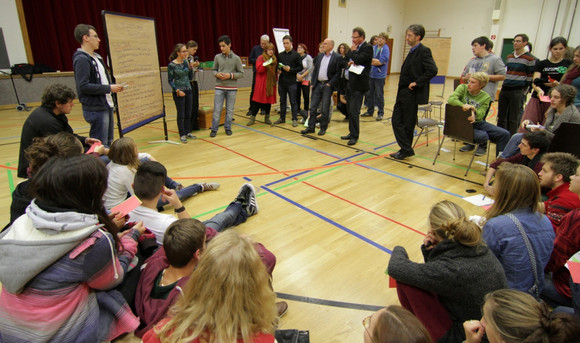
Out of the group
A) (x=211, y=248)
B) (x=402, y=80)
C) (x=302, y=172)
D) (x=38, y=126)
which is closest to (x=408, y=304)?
(x=211, y=248)

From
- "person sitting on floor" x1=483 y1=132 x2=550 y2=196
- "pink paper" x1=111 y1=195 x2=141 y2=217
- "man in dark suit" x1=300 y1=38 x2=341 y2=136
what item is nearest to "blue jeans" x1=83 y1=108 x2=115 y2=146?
"pink paper" x1=111 y1=195 x2=141 y2=217

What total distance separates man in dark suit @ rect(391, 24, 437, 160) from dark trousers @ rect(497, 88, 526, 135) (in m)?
1.36

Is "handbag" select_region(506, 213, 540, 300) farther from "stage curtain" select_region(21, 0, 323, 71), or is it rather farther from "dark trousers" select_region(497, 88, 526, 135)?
"stage curtain" select_region(21, 0, 323, 71)

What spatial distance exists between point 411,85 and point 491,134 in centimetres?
117

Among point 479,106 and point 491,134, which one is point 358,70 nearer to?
point 479,106

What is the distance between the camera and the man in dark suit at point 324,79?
18.6 feet

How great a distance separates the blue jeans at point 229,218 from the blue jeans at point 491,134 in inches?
123

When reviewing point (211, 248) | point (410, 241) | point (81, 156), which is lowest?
point (410, 241)

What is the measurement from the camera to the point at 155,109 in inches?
217

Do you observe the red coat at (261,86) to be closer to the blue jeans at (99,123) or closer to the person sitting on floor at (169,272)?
the blue jeans at (99,123)

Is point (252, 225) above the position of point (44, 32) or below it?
below

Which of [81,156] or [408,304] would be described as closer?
[81,156]

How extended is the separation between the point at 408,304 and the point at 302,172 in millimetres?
2751

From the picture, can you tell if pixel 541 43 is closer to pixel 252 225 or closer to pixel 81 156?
pixel 252 225
